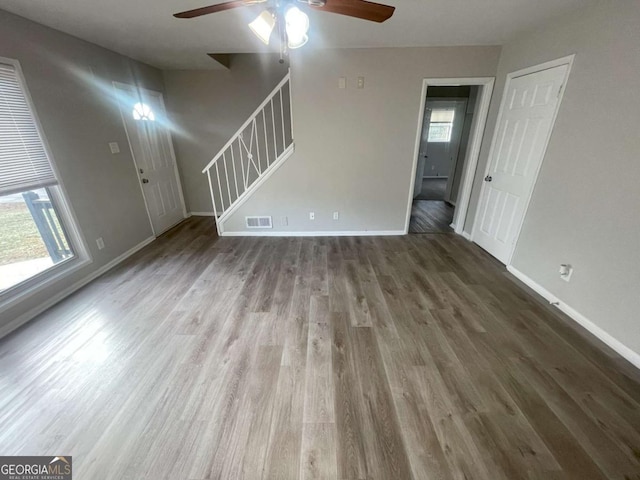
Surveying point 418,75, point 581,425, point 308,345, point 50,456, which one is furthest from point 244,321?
point 418,75

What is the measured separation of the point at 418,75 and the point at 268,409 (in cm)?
396

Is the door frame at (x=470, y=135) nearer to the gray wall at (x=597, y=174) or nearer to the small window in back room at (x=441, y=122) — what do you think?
the gray wall at (x=597, y=174)

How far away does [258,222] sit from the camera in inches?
161

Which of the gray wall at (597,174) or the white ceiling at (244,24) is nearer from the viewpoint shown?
the gray wall at (597,174)

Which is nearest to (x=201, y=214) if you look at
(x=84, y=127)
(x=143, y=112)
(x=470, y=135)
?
(x=143, y=112)

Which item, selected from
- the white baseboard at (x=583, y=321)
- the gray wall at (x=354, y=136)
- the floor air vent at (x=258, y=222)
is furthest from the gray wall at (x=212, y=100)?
the white baseboard at (x=583, y=321)

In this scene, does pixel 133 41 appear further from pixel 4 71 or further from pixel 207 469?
pixel 207 469

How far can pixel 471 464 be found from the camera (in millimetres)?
1293

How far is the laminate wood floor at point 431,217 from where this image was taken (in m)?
4.31

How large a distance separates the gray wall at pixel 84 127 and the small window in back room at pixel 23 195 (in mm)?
123

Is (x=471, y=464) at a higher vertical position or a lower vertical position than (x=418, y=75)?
lower

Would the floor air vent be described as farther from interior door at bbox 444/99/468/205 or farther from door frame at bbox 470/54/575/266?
interior door at bbox 444/99/468/205

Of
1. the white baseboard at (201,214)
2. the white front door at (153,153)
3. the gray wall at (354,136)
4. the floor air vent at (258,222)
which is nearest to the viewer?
the gray wall at (354,136)

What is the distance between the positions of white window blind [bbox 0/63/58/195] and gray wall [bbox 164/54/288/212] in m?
2.43
